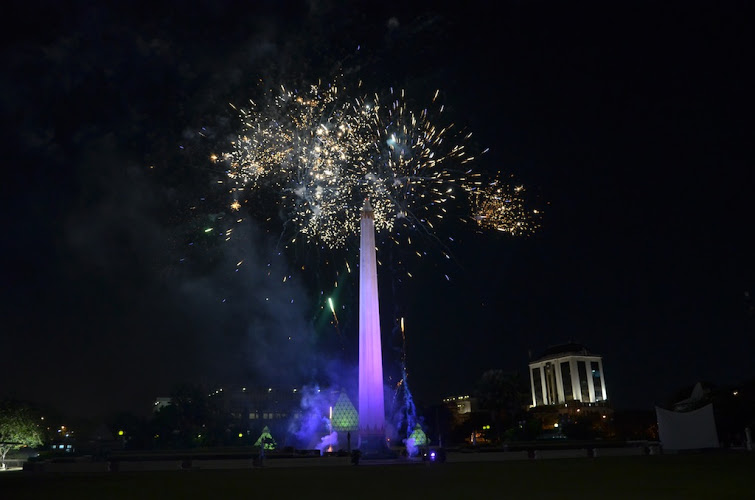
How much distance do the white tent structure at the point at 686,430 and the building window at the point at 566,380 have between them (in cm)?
9943

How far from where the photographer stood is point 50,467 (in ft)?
106

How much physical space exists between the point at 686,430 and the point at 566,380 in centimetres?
10325

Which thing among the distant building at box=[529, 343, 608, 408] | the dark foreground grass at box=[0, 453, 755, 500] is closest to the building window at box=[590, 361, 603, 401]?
the distant building at box=[529, 343, 608, 408]

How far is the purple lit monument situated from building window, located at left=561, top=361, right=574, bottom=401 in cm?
10257

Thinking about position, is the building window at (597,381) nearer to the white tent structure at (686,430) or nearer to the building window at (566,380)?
the building window at (566,380)

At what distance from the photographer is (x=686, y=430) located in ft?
141

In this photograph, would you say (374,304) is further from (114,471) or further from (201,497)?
(201,497)

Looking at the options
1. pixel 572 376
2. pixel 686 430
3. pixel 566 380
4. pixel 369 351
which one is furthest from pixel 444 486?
pixel 566 380

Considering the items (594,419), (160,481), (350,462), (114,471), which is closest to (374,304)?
(350,462)

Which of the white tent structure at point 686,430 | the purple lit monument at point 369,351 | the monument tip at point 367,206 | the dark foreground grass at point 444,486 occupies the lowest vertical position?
the dark foreground grass at point 444,486

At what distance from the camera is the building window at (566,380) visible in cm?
13938

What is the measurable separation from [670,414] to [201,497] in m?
37.8

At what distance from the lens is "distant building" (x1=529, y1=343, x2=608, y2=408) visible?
138500 millimetres

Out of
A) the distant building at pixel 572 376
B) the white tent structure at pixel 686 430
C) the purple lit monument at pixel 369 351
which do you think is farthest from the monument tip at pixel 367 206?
the distant building at pixel 572 376
